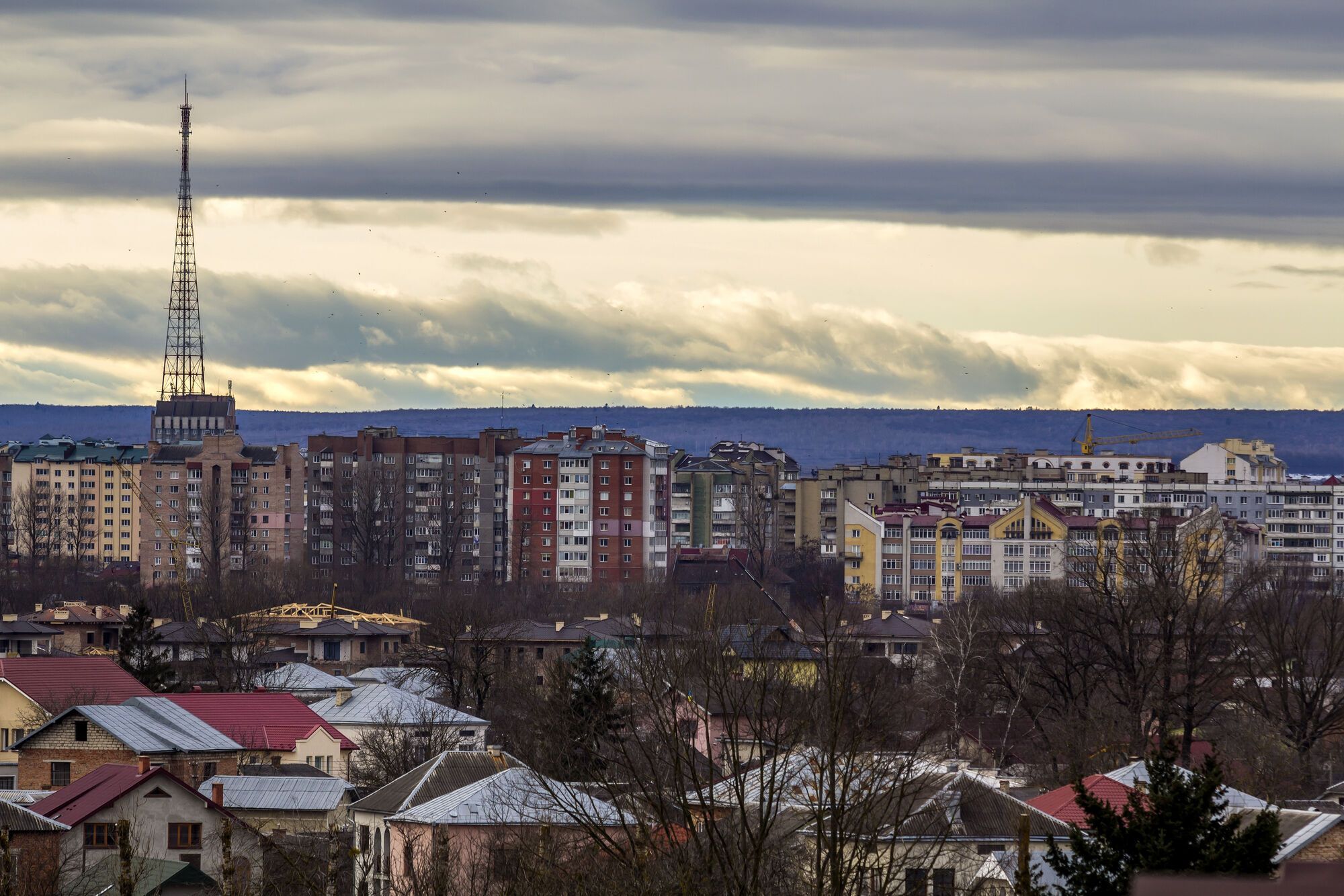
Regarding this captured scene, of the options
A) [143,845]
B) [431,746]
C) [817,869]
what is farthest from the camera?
[431,746]

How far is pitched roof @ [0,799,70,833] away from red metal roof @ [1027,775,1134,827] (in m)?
16.2

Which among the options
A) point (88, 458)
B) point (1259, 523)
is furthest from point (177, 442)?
point (1259, 523)

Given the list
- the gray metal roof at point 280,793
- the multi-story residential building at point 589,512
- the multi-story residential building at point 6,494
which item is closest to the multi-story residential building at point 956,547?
the multi-story residential building at point 589,512

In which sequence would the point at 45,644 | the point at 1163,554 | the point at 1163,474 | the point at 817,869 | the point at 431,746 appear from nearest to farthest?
the point at 817,869, the point at 431,746, the point at 1163,554, the point at 45,644, the point at 1163,474

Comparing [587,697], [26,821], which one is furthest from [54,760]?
[587,697]

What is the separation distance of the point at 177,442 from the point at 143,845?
134408mm

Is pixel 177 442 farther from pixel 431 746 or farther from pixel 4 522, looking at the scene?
pixel 431 746

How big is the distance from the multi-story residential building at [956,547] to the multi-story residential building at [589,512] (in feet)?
45.0

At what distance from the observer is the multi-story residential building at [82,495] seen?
6102 inches

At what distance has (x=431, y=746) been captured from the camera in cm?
4888

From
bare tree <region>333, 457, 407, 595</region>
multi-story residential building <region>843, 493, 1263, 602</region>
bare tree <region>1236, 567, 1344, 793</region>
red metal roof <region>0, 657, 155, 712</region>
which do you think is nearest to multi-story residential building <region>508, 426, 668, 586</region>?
bare tree <region>333, 457, 407, 595</region>

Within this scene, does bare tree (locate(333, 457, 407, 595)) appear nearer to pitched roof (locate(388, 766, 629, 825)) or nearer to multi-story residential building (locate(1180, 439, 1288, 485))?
multi-story residential building (locate(1180, 439, 1288, 485))

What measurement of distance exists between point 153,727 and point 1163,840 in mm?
31850

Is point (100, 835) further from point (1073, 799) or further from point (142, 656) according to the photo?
point (142, 656)
